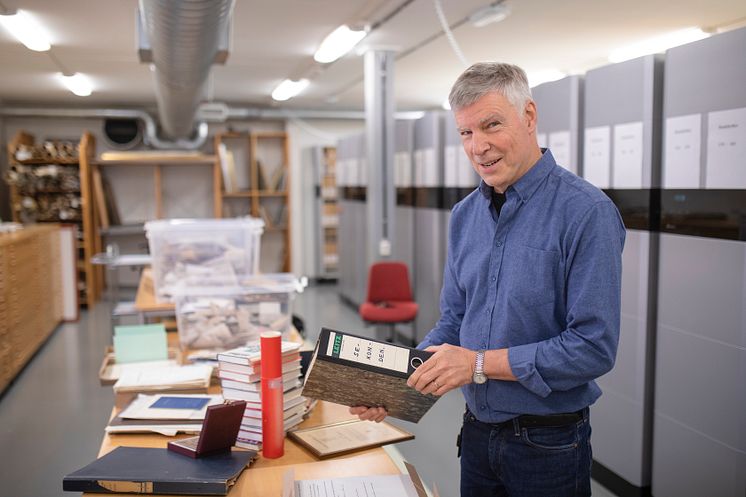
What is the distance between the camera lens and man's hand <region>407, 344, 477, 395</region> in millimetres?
1412

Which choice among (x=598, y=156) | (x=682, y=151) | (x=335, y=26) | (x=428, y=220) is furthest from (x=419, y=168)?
(x=682, y=151)

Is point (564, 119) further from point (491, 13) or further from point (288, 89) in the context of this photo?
point (288, 89)

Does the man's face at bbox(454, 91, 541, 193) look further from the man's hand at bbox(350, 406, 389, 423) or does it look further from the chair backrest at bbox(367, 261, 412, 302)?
the chair backrest at bbox(367, 261, 412, 302)

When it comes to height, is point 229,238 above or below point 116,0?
below

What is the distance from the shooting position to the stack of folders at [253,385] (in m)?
1.85

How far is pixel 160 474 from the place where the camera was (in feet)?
5.14

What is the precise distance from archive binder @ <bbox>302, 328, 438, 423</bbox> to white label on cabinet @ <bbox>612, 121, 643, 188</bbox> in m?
2.02

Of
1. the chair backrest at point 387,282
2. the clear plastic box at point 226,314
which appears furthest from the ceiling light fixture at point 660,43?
the clear plastic box at point 226,314

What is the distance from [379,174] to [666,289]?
3.26 meters

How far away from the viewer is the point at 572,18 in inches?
192

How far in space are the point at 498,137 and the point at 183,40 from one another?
8.45ft

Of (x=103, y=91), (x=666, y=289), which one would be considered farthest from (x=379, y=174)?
(x=103, y=91)

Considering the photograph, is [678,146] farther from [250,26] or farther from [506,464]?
[250,26]

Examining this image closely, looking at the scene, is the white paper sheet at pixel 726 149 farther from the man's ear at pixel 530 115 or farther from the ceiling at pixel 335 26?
the ceiling at pixel 335 26
